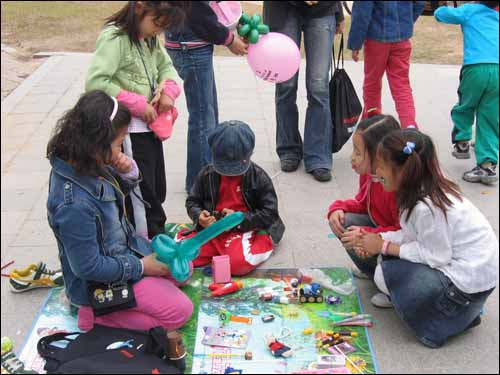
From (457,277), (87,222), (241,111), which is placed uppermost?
(87,222)

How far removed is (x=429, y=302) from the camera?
7.14ft

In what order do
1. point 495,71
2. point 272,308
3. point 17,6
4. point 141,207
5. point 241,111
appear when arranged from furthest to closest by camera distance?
point 17,6 < point 241,111 < point 495,71 < point 141,207 < point 272,308

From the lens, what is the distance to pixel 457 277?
7.07ft

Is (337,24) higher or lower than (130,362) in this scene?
higher

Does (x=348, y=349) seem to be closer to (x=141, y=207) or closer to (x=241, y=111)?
(x=141, y=207)

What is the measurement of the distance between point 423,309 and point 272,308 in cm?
61

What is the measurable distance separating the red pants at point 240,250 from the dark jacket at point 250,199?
43 mm

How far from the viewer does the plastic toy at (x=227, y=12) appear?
279 centimetres

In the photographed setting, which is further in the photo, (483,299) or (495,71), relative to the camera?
(495,71)

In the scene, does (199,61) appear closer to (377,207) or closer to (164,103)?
(164,103)

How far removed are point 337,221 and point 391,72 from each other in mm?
1549

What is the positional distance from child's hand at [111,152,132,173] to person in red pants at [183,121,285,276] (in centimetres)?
41

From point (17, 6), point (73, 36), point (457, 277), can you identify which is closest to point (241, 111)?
point (457, 277)

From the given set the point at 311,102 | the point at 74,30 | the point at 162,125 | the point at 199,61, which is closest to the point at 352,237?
the point at 162,125
